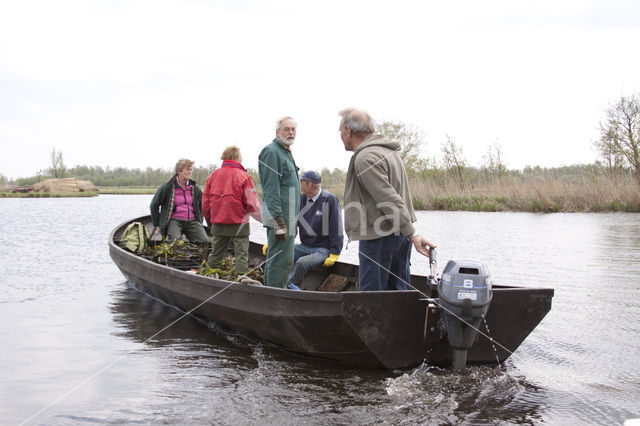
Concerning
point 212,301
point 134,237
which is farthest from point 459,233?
point 212,301

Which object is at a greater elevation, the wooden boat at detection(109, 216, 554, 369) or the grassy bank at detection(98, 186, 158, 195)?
the grassy bank at detection(98, 186, 158, 195)

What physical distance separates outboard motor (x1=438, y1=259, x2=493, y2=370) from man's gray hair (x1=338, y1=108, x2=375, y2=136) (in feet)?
3.83

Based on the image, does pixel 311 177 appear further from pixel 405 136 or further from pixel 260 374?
pixel 405 136

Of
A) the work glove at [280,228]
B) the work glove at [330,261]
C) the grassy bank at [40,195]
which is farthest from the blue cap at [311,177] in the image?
the grassy bank at [40,195]

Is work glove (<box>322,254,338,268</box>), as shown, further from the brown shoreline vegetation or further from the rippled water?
the brown shoreline vegetation

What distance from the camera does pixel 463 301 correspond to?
376 centimetres

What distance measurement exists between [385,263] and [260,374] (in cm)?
136

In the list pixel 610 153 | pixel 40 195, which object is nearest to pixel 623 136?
pixel 610 153

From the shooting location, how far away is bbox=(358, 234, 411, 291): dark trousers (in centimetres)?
418

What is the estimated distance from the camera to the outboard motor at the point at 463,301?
3.76m

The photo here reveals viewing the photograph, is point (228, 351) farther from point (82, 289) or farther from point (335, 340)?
point (82, 289)

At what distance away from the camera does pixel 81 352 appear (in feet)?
17.7

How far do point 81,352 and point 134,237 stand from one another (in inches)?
122

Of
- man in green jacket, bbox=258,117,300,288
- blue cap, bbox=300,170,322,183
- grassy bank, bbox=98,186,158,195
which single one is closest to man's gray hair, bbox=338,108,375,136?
man in green jacket, bbox=258,117,300,288
